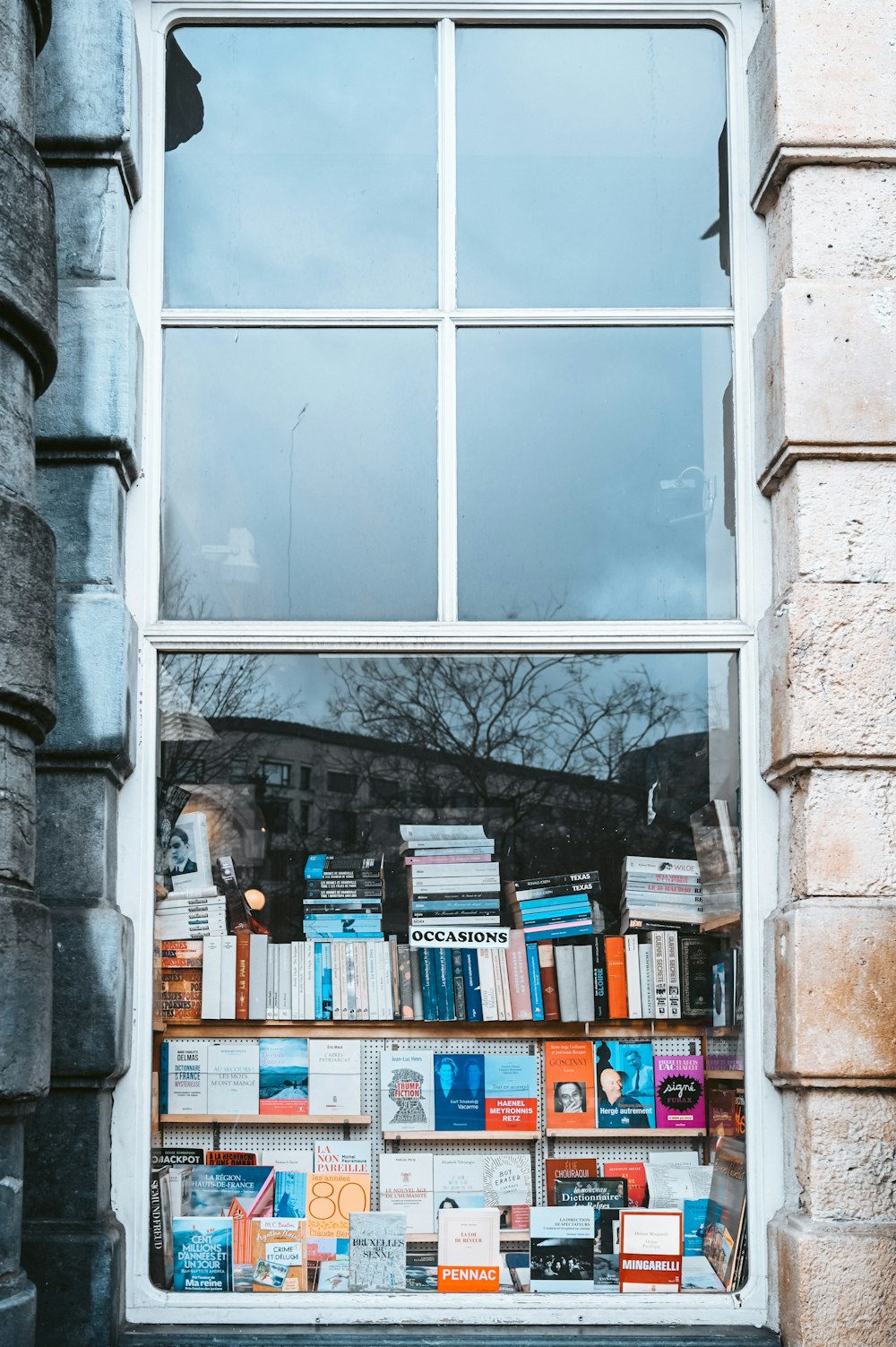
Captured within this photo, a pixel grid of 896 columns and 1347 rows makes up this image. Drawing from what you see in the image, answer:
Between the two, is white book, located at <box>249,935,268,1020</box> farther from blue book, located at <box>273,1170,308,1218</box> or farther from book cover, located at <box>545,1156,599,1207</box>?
book cover, located at <box>545,1156,599,1207</box>

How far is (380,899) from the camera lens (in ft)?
13.3

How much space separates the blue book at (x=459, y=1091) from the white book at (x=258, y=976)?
19.3 inches

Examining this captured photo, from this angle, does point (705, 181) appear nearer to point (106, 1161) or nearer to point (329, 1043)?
point (329, 1043)

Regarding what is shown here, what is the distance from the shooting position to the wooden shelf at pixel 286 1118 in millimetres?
3883

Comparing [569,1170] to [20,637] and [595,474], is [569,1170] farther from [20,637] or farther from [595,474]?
[20,637]

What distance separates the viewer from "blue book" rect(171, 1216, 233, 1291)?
3.73 meters

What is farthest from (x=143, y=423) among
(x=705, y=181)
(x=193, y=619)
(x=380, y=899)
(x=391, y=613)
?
(x=705, y=181)

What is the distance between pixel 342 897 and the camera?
4016 mm

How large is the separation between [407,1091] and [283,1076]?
332 millimetres

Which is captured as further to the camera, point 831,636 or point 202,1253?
point 202,1253

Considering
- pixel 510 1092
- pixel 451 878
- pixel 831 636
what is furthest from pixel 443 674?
pixel 510 1092

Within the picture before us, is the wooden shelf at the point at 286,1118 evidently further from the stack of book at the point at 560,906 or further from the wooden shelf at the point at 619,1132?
the stack of book at the point at 560,906

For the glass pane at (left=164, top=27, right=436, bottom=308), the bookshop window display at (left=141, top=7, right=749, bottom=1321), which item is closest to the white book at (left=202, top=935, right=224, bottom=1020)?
the bookshop window display at (left=141, top=7, right=749, bottom=1321)

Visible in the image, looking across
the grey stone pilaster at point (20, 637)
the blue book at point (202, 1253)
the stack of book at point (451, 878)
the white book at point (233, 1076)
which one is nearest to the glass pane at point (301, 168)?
the grey stone pilaster at point (20, 637)
